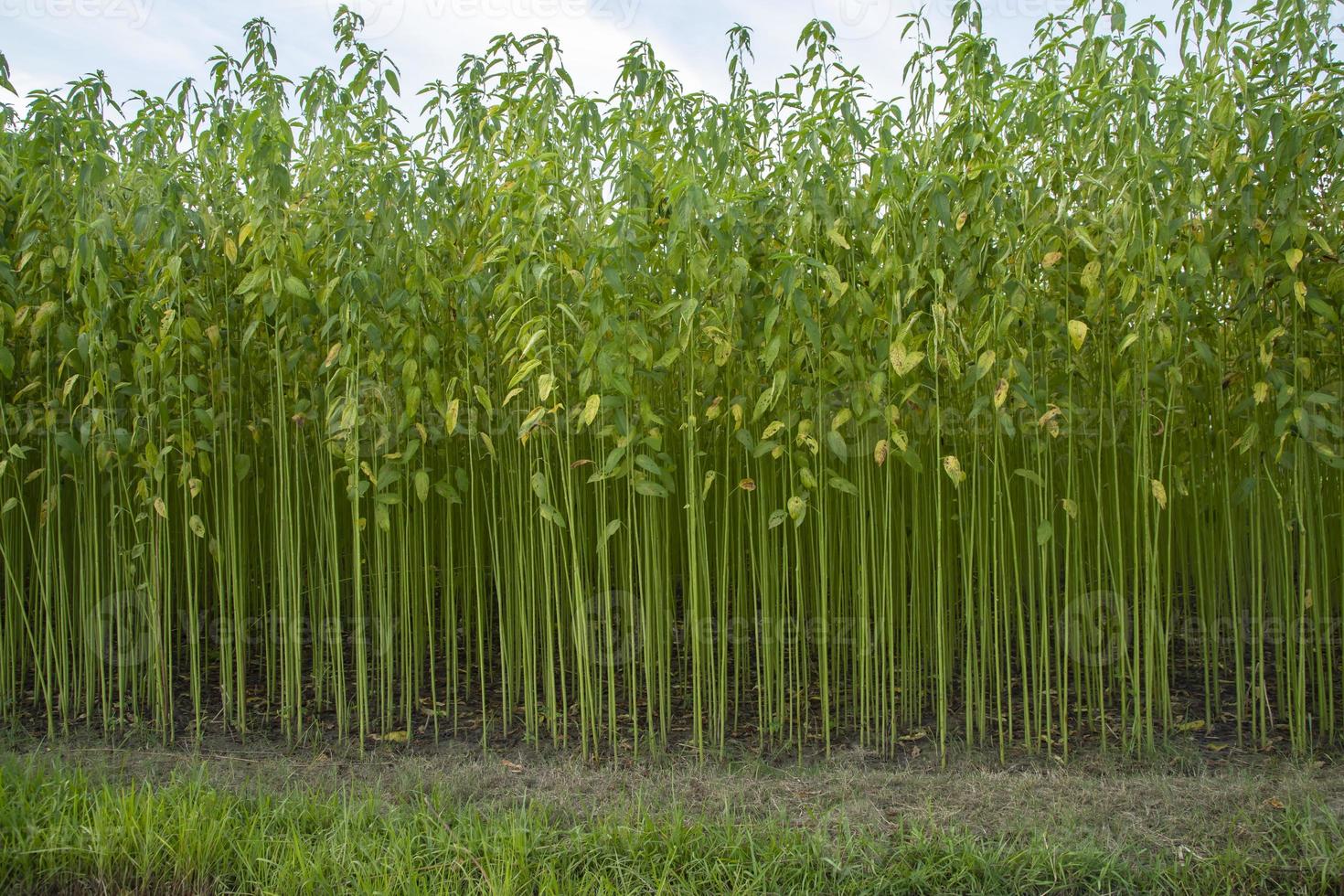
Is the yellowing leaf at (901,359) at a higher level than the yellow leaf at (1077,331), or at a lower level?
lower

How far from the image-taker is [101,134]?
8.69ft

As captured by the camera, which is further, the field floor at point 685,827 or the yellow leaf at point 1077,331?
the yellow leaf at point 1077,331

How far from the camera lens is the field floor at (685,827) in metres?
1.92

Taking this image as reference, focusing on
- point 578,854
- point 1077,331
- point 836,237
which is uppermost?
point 836,237

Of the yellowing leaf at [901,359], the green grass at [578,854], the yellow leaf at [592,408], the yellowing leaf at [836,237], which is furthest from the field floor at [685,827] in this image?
the yellowing leaf at [836,237]

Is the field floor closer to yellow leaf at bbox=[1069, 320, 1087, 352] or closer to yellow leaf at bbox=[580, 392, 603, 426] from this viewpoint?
yellow leaf at bbox=[580, 392, 603, 426]

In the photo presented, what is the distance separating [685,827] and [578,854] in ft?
0.78

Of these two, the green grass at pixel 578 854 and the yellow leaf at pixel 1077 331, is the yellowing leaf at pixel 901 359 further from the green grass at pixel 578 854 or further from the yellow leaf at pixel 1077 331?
the green grass at pixel 578 854

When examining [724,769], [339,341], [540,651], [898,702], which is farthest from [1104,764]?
[339,341]

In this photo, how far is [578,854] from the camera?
6.50 feet

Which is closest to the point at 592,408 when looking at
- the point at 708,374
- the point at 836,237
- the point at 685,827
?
the point at 708,374

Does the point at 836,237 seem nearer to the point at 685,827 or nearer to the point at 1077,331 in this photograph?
the point at 1077,331

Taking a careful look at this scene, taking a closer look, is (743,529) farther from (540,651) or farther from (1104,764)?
(1104,764)

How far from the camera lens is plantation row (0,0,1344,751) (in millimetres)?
2301
